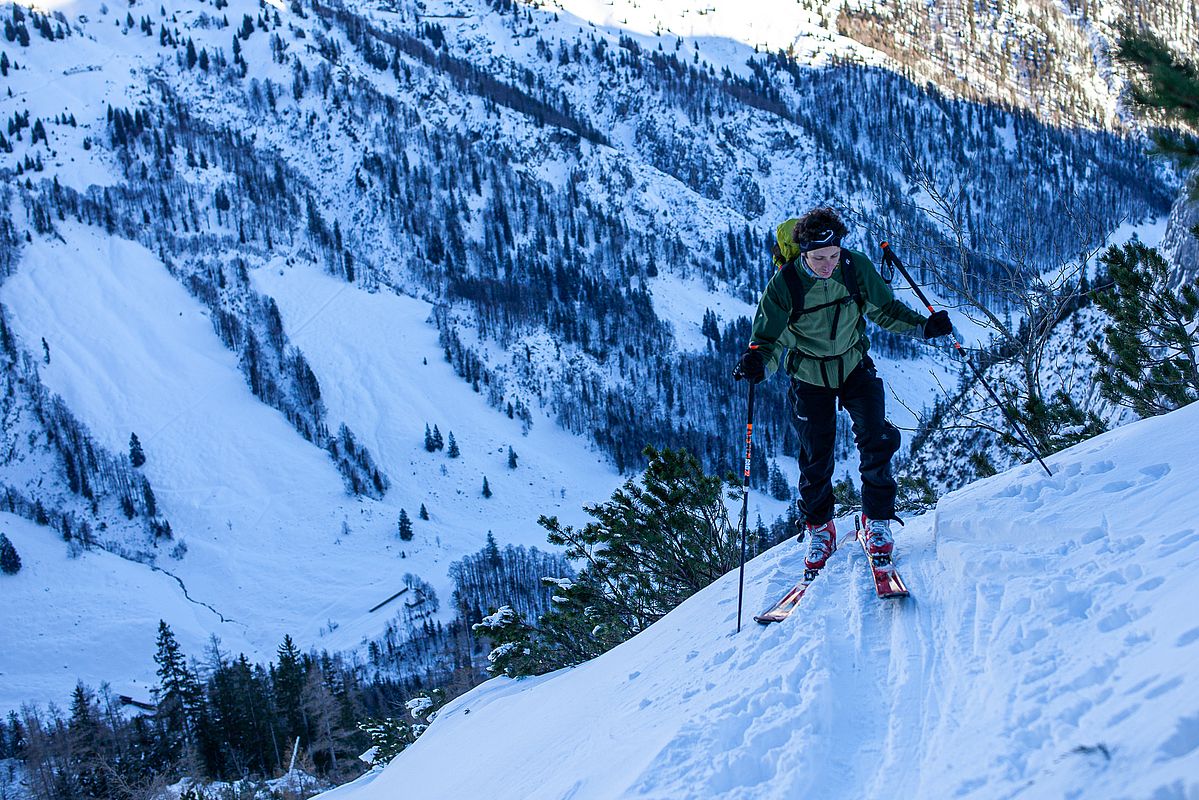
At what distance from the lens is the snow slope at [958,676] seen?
268 centimetres

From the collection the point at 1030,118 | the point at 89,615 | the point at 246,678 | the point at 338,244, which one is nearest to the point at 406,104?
the point at 338,244

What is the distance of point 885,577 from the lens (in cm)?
469

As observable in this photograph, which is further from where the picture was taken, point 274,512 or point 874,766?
point 274,512

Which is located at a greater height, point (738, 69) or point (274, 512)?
point (738, 69)

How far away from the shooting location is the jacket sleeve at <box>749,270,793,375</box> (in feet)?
16.5

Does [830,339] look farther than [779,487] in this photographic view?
No

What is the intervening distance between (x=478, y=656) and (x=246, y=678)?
22668 millimetres

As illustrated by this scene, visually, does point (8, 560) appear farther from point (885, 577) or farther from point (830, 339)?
point (885, 577)

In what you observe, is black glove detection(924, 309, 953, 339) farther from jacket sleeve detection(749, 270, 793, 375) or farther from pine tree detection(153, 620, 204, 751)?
pine tree detection(153, 620, 204, 751)

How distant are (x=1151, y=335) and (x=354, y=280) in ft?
399

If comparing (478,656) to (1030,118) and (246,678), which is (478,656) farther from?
(1030,118)

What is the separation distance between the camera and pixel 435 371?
10769 cm

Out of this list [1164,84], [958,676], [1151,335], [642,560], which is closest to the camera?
[1164,84]

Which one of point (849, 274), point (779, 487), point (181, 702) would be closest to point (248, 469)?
point (181, 702)
